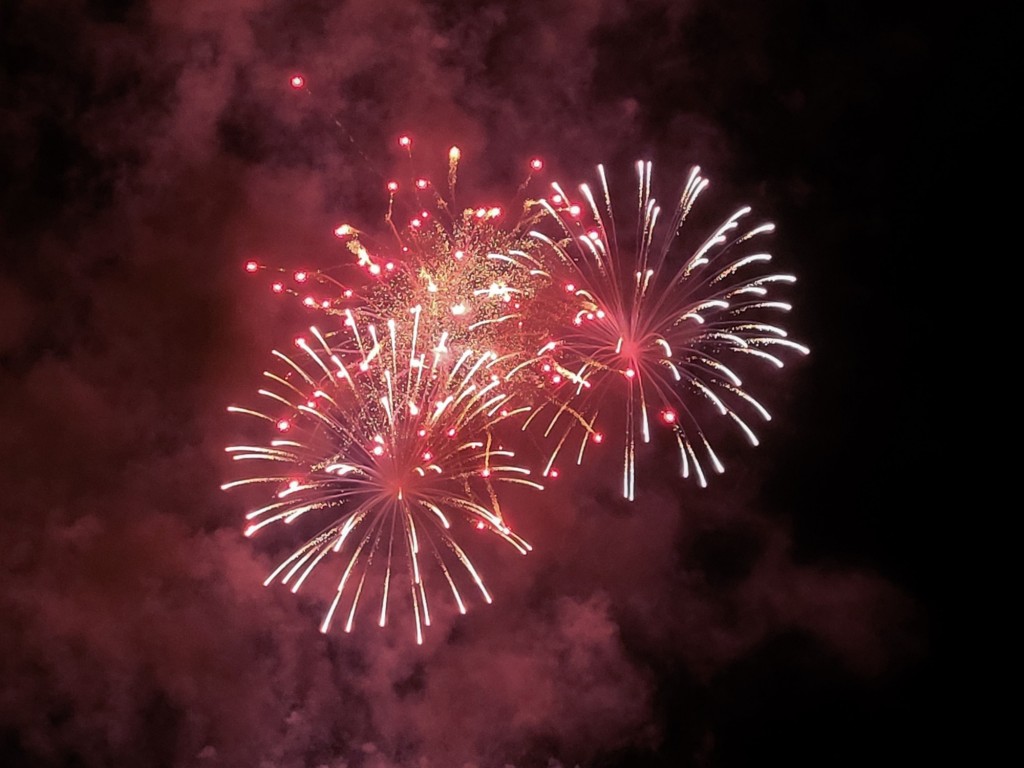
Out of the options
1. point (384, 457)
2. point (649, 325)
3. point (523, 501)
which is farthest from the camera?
point (523, 501)

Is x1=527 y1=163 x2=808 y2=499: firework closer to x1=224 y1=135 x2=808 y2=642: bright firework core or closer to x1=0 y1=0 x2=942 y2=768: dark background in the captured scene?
x1=224 y1=135 x2=808 y2=642: bright firework core

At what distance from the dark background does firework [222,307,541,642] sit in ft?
1.08

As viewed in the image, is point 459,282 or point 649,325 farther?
point 649,325

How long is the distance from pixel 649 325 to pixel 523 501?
1.80 m

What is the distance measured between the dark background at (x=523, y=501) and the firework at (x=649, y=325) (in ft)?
1.01

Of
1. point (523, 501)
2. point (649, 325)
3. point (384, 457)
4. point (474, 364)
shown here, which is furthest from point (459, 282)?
point (523, 501)

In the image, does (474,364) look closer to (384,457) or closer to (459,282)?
(459,282)

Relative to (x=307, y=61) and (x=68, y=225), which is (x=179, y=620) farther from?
(x=307, y=61)

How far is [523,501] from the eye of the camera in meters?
5.90

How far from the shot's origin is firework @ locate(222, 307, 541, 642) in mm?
4984

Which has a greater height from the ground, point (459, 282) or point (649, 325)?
point (459, 282)

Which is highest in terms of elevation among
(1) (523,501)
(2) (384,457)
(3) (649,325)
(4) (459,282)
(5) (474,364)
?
(4) (459,282)

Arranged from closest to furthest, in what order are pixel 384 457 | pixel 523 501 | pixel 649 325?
1. pixel 384 457
2. pixel 649 325
3. pixel 523 501

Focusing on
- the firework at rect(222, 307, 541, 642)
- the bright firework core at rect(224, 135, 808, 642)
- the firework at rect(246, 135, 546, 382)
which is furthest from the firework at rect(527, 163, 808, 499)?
the firework at rect(222, 307, 541, 642)
